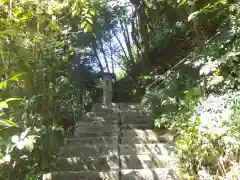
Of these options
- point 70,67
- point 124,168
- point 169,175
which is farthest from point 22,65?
point 70,67

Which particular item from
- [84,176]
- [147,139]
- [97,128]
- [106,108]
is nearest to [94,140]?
[97,128]

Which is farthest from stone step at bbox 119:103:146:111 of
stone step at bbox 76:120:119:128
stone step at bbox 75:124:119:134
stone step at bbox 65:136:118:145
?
stone step at bbox 65:136:118:145

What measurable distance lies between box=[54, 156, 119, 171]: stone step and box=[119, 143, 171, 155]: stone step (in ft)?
0.80

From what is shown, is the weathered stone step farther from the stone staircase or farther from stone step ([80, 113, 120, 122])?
stone step ([80, 113, 120, 122])

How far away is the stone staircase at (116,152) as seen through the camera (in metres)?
2.09

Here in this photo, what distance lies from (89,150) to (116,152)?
11.7 inches

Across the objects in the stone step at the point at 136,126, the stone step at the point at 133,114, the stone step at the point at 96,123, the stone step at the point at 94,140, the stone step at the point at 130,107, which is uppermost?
the stone step at the point at 130,107

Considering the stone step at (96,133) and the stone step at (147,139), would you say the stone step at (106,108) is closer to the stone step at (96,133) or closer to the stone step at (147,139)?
the stone step at (96,133)

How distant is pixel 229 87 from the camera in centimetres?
232

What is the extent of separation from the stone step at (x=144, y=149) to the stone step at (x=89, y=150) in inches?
3.7

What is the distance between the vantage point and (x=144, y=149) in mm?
2658

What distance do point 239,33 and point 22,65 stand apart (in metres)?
1.94

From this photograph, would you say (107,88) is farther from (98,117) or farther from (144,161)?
(144,161)

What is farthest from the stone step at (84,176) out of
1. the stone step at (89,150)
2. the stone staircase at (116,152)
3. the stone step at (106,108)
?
the stone step at (106,108)
